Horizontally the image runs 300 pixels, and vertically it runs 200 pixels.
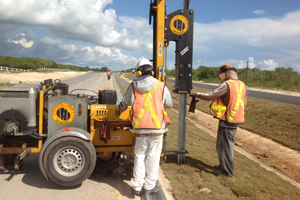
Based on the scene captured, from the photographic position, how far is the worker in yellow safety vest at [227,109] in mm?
4699

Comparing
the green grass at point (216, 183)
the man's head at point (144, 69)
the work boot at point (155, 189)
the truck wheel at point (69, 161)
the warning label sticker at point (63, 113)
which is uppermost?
the man's head at point (144, 69)

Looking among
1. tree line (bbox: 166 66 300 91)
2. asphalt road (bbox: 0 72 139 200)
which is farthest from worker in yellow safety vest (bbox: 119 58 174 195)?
tree line (bbox: 166 66 300 91)

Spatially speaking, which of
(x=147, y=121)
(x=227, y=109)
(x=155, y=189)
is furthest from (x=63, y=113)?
(x=227, y=109)

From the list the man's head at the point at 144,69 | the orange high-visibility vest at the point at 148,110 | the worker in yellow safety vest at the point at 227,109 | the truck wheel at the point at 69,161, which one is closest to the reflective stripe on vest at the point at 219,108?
the worker in yellow safety vest at the point at 227,109

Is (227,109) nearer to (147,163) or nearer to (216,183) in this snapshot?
(216,183)

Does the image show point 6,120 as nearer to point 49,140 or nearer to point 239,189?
point 49,140

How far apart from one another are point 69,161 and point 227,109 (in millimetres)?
3059

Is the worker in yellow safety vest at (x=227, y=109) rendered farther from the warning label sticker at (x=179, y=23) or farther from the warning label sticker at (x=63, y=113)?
the warning label sticker at (x=63, y=113)

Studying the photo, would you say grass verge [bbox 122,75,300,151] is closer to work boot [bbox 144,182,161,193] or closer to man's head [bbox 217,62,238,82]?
man's head [bbox 217,62,238,82]

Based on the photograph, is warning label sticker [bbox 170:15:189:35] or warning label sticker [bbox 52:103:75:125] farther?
warning label sticker [bbox 170:15:189:35]

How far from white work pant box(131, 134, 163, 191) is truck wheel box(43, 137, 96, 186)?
2.62 ft

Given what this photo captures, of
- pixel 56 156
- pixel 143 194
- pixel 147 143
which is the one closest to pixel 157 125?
pixel 147 143

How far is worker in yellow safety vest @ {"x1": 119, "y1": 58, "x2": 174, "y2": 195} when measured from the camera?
12.9ft

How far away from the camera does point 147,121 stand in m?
3.90
